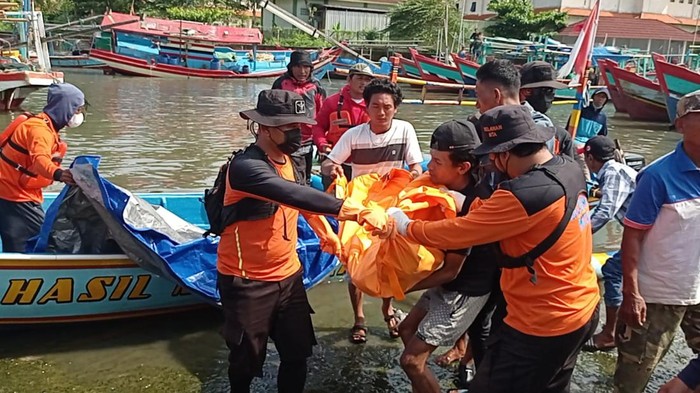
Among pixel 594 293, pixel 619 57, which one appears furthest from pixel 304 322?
pixel 619 57

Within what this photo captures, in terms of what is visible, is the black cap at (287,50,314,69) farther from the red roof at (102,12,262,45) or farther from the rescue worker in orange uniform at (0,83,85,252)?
the red roof at (102,12,262,45)

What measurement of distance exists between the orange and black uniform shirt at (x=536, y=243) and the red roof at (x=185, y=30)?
3200 centimetres

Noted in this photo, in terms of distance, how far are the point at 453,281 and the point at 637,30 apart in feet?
139

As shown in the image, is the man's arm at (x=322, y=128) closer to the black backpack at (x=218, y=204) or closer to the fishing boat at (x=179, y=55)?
the black backpack at (x=218, y=204)

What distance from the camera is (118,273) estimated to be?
15.9ft

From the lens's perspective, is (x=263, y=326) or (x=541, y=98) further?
(x=541, y=98)

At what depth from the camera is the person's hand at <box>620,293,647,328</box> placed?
3.22 m

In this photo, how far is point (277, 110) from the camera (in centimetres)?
330

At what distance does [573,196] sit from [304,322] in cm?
176

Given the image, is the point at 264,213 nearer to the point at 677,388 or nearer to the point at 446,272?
the point at 446,272

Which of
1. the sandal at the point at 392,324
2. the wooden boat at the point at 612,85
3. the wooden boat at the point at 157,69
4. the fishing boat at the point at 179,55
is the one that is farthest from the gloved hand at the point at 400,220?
the wooden boat at the point at 157,69

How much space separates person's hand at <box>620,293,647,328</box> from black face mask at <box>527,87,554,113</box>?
1727 millimetres

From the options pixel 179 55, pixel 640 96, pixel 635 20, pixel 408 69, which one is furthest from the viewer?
pixel 635 20

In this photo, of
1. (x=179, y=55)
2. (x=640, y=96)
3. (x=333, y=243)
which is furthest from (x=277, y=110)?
(x=179, y=55)
